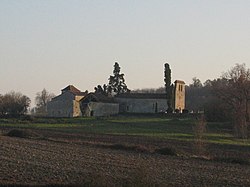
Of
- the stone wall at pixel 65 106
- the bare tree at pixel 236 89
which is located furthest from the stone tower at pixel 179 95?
the bare tree at pixel 236 89

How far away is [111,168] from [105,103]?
88.8 metres

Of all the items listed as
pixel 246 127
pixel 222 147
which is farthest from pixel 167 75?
pixel 222 147

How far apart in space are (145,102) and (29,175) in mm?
99311

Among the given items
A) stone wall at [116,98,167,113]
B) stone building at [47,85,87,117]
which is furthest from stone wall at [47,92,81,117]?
stone wall at [116,98,167,113]

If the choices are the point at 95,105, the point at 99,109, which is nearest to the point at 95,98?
the point at 95,105

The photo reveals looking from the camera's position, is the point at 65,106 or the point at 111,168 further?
the point at 65,106

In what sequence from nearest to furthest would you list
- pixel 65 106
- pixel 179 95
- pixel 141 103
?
pixel 65 106 < pixel 141 103 < pixel 179 95

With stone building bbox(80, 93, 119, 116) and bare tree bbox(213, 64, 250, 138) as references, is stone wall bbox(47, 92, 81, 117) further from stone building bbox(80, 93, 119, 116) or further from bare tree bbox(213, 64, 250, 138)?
bare tree bbox(213, 64, 250, 138)

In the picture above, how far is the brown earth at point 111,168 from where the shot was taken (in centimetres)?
2123

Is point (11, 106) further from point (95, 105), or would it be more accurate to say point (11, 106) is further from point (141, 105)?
point (141, 105)

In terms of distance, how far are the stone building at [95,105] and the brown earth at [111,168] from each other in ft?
239

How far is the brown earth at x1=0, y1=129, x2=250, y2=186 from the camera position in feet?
69.6

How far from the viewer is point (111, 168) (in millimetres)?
27391

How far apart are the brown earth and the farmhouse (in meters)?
73.7
